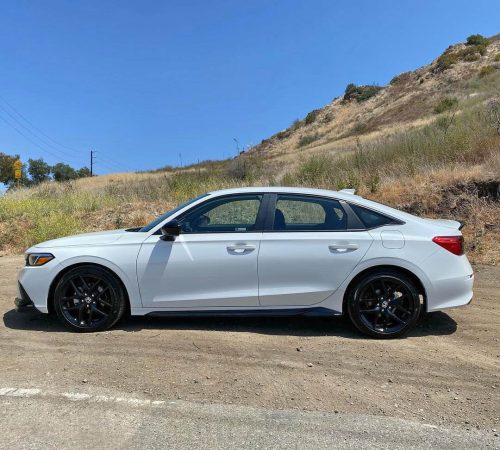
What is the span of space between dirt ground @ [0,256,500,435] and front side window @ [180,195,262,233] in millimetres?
1114

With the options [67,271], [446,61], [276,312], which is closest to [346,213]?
[276,312]

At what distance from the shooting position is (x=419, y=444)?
10.8 ft

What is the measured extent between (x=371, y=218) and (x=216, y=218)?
1820mm

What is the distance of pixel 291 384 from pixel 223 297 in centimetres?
139

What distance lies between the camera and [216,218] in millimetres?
6031

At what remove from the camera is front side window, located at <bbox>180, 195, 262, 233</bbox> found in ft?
18.0

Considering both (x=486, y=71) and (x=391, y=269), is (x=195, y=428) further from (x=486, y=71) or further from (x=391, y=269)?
(x=486, y=71)

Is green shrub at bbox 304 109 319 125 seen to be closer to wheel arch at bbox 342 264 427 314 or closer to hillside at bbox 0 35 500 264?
hillside at bbox 0 35 500 264

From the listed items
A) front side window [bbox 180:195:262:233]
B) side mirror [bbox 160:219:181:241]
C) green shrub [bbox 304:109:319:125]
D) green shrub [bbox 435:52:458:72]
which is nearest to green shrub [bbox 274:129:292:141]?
green shrub [bbox 304:109:319:125]

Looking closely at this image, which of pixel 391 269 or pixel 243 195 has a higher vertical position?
pixel 243 195

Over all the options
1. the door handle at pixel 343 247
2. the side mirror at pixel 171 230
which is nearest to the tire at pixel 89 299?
the side mirror at pixel 171 230

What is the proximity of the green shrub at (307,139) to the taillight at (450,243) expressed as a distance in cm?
5943

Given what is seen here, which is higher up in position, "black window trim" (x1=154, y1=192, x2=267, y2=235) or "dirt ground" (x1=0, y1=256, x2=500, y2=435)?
"black window trim" (x1=154, y1=192, x2=267, y2=235)

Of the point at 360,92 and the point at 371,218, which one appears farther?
the point at 360,92
